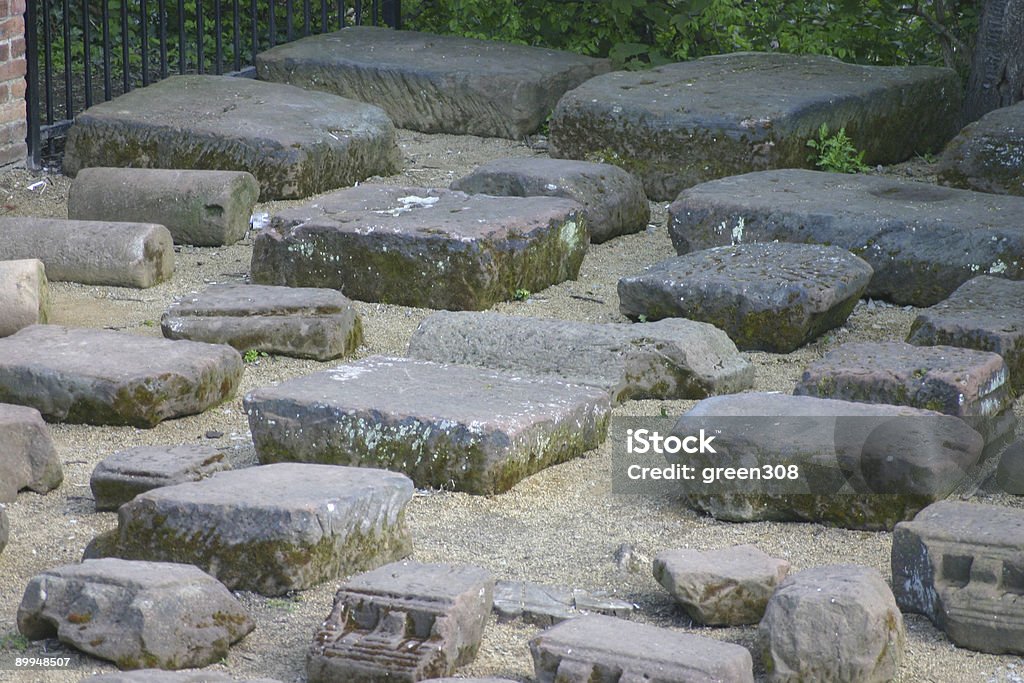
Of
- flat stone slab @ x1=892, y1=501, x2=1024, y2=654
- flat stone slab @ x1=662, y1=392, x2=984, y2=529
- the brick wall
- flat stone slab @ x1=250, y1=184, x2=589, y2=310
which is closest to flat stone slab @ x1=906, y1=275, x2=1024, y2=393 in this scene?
flat stone slab @ x1=662, y1=392, x2=984, y2=529

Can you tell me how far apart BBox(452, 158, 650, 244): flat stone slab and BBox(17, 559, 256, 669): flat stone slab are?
357cm

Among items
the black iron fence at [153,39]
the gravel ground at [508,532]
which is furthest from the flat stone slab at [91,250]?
the black iron fence at [153,39]

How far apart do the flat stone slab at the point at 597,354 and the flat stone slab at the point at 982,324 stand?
0.60 metres

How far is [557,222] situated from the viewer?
580cm

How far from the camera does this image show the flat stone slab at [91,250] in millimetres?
5738

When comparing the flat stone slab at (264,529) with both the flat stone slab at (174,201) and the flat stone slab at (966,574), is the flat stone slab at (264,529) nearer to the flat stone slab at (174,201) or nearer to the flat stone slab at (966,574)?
the flat stone slab at (966,574)

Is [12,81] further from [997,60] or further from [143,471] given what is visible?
[997,60]

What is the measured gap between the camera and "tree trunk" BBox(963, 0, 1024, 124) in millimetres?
7605

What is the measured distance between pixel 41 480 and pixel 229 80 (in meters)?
4.39

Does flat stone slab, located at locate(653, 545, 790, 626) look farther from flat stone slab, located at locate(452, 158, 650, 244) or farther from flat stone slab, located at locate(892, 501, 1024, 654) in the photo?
flat stone slab, located at locate(452, 158, 650, 244)

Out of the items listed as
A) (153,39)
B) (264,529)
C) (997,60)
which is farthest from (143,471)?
(153,39)

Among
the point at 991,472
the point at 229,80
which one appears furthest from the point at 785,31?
the point at 991,472

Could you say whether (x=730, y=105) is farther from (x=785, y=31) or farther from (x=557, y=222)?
(x=785, y=31)

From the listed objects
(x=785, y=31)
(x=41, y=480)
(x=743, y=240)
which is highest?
(x=785, y=31)
